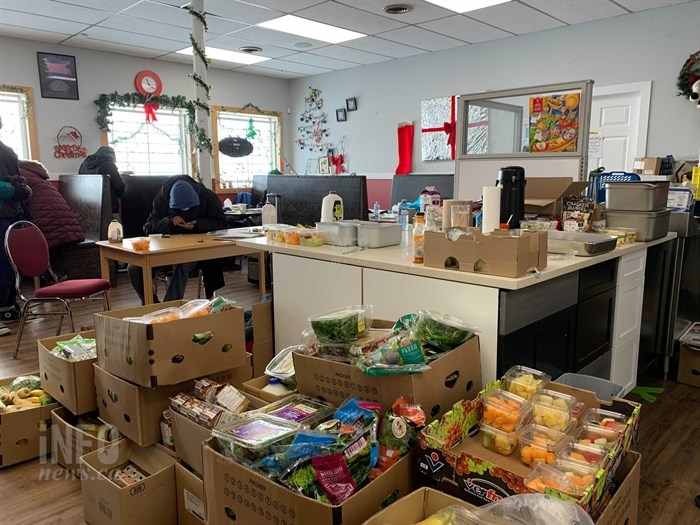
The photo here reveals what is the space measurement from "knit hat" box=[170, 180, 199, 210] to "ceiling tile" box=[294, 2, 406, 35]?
7.25 feet

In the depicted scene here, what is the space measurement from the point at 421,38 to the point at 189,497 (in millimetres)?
5466

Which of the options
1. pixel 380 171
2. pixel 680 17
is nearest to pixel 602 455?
pixel 680 17

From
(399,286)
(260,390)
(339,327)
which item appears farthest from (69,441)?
(399,286)

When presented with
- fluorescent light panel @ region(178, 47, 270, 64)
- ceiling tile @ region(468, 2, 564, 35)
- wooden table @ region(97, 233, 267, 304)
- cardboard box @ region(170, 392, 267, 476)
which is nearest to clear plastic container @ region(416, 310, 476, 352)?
cardboard box @ region(170, 392, 267, 476)

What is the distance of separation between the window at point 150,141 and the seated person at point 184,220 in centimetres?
322

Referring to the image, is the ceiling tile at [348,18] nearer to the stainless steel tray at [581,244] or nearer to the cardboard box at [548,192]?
the cardboard box at [548,192]

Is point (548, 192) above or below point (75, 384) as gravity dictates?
above

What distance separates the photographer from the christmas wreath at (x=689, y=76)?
4.45 m

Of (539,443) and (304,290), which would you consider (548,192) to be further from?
(539,443)

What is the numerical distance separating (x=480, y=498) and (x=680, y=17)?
201 inches

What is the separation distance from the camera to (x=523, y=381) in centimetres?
154

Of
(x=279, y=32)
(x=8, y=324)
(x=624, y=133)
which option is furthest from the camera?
(x=279, y=32)

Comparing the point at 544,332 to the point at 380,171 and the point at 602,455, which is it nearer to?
the point at 602,455

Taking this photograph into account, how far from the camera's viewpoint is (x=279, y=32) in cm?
565
